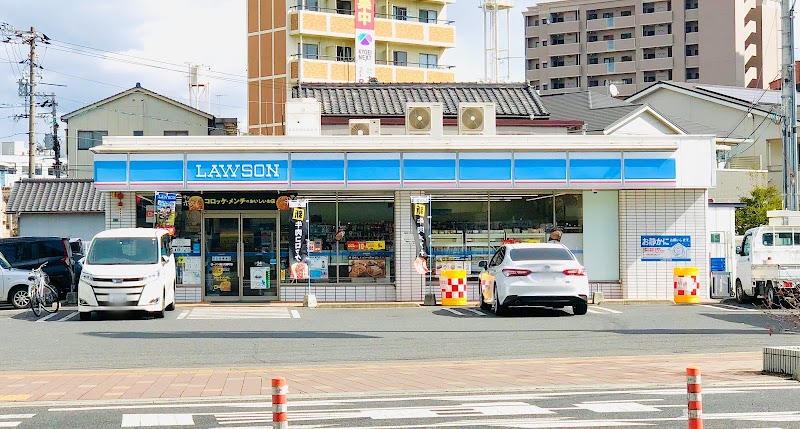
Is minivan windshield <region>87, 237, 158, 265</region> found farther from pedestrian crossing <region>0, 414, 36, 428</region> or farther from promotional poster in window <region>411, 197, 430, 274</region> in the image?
pedestrian crossing <region>0, 414, 36, 428</region>

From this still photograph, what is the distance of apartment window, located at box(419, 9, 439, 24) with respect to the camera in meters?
68.9

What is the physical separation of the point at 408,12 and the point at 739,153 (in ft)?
80.0

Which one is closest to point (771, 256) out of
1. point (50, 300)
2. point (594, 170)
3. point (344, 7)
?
point (594, 170)

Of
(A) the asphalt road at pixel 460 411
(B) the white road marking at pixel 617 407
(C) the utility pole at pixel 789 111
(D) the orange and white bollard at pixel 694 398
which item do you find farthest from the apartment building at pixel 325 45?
(D) the orange and white bollard at pixel 694 398

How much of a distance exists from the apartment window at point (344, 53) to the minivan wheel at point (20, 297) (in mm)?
40033

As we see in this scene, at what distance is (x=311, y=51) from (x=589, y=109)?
984 inches

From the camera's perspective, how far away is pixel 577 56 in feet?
283

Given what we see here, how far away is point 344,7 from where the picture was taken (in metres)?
64.6

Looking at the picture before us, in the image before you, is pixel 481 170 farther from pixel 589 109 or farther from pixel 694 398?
pixel 694 398

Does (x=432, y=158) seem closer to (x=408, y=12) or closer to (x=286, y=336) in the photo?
(x=286, y=336)

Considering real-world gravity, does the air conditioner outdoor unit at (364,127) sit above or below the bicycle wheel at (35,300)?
above

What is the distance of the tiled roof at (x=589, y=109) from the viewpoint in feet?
130

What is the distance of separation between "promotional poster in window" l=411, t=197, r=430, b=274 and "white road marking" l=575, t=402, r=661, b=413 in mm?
16565

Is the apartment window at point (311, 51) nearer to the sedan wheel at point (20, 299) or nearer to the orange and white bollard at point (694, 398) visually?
the sedan wheel at point (20, 299)
